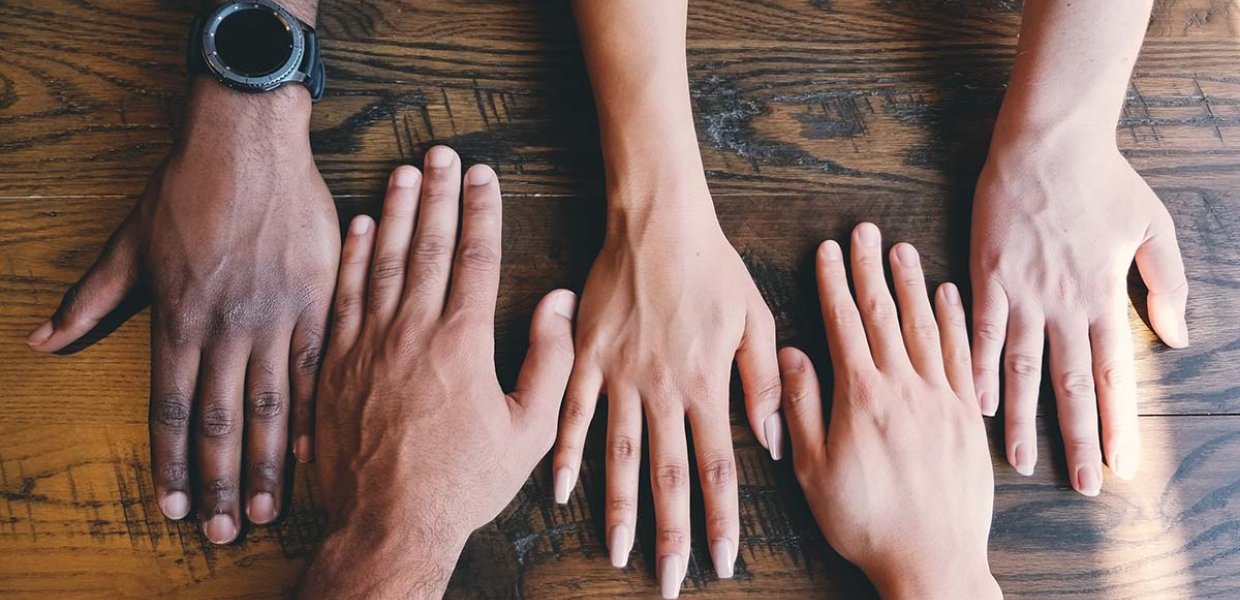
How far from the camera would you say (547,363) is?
0.91 metres

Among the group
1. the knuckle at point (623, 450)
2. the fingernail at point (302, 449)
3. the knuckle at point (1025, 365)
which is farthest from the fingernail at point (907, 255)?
the fingernail at point (302, 449)

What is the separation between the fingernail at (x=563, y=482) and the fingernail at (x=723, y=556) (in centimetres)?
17

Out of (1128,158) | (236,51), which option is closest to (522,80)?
(236,51)

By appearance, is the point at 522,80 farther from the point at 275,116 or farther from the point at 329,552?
the point at 329,552

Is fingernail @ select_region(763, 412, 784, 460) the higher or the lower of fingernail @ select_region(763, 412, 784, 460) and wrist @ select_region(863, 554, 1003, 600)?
the higher

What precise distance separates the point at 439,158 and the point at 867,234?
20.5 inches

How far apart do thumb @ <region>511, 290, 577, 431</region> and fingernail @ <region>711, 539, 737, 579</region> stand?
0.22m

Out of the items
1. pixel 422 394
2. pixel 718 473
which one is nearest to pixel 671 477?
pixel 718 473

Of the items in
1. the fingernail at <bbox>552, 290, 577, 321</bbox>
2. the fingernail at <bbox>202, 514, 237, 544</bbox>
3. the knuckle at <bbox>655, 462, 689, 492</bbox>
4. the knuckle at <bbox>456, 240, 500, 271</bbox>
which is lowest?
the fingernail at <bbox>202, 514, 237, 544</bbox>

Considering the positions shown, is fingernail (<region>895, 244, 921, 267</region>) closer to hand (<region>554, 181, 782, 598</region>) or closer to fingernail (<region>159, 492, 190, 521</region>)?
hand (<region>554, 181, 782, 598</region>)

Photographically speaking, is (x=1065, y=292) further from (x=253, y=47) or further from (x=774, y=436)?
(x=253, y=47)

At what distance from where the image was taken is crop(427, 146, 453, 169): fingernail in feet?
3.16

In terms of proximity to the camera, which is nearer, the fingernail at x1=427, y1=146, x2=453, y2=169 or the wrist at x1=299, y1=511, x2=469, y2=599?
the wrist at x1=299, y1=511, x2=469, y2=599

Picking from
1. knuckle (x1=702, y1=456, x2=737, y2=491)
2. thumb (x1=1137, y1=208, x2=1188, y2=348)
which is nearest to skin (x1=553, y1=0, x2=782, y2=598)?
knuckle (x1=702, y1=456, x2=737, y2=491)
